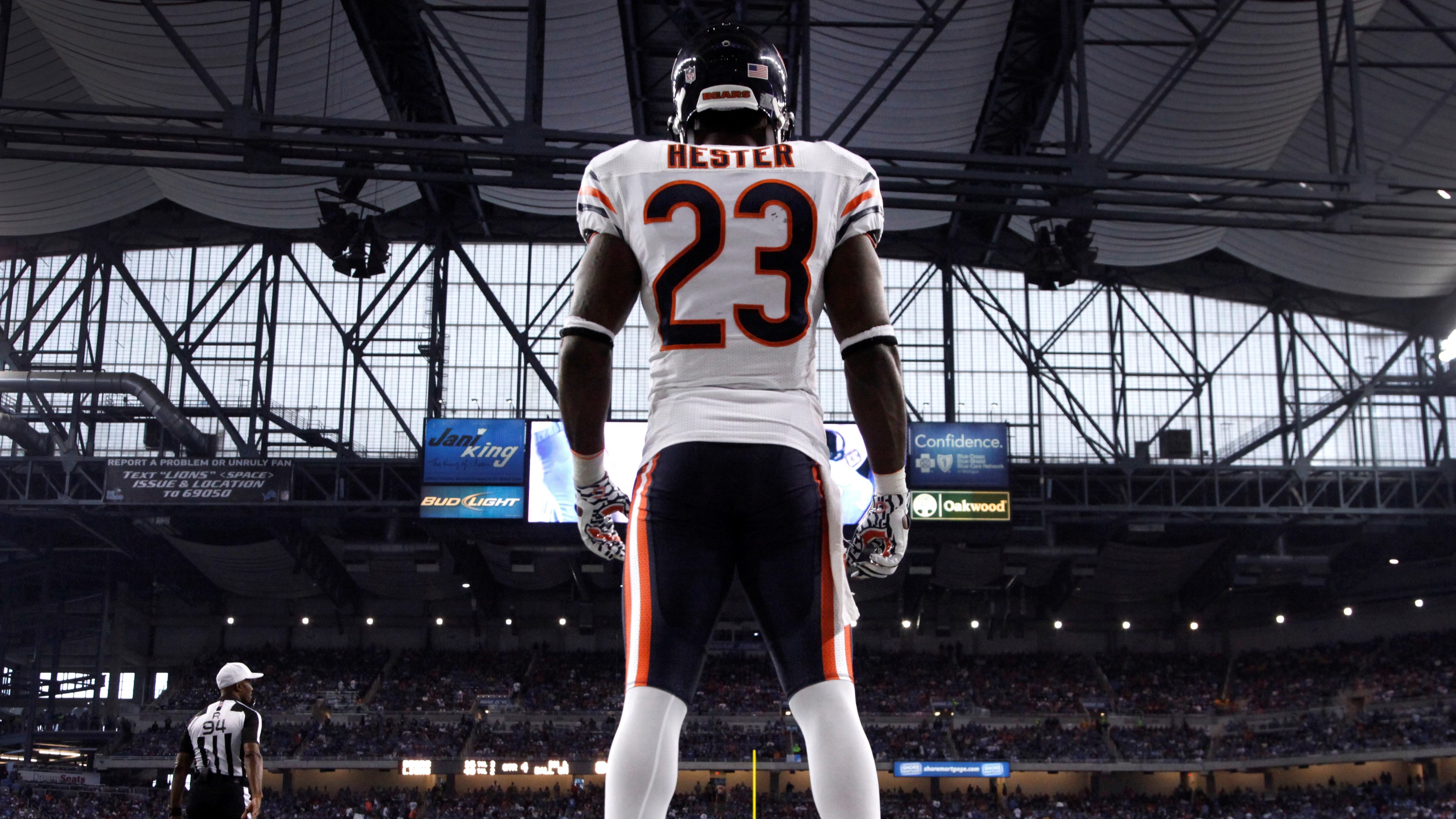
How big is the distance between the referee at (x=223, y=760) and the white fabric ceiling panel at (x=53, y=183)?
26.3 metres

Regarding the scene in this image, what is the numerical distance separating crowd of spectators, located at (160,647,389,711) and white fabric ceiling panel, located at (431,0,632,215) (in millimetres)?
21552

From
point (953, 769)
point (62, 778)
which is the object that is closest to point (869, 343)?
point (953, 769)

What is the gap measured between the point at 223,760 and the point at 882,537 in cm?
503

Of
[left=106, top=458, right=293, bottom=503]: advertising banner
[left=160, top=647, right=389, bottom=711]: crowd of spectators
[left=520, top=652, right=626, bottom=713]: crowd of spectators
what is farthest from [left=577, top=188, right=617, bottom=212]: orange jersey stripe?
[left=160, top=647, right=389, bottom=711]: crowd of spectators

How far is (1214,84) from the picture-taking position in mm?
28047

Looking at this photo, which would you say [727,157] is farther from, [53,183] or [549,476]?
[53,183]

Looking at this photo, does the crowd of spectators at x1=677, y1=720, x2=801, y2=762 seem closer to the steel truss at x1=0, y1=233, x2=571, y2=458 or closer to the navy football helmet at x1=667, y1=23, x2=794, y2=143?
the steel truss at x1=0, y1=233, x2=571, y2=458

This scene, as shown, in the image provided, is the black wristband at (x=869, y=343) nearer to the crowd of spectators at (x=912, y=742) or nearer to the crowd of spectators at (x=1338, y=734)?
the crowd of spectators at (x=912, y=742)

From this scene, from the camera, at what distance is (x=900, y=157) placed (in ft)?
66.3

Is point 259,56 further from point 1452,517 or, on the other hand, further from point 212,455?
point 1452,517

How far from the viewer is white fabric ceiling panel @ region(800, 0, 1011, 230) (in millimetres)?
27062

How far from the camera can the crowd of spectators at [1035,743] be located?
40031 mm

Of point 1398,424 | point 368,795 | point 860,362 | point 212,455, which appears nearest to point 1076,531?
point 1398,424

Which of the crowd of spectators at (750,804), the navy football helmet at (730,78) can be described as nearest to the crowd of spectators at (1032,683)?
the crowd of spectators at (750,804)
